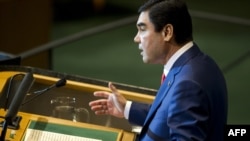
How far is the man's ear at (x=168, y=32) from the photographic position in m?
1.92

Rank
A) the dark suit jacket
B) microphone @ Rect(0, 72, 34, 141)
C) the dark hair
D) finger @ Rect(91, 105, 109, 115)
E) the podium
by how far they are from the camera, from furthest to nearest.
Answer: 1. finger @ Rect(91, 105, 109, 115)
2. the podium
3. microphone @ Rect(0, 72, 34, 141)
4. the dark hair
5. the dark suit jacket

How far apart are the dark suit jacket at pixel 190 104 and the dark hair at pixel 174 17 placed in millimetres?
64

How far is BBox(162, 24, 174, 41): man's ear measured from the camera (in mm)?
1917

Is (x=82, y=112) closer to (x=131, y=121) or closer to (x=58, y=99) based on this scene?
(x=58, y=99)

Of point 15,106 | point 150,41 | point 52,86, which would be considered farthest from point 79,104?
point 150,41

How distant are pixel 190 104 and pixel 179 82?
10cm

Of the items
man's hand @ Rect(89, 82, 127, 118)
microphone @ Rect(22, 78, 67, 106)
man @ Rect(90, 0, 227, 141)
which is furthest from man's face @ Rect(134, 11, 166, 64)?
microphone @ Rect(22, 78, 67, 106)

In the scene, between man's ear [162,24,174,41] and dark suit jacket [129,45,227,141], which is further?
man's ear [162,24,174,41]

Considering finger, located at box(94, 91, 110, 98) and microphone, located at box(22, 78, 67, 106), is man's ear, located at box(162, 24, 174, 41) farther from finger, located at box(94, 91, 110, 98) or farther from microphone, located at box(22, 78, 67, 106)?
microphone, located at box(22, 78, 67, 106)

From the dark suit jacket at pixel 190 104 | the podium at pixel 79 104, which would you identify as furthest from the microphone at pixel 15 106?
the dark suit jacket at pixel 190 104

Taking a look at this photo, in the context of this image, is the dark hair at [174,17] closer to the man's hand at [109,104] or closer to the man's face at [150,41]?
the man's face at [150,41]

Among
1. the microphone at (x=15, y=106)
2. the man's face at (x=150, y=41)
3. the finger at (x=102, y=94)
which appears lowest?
the microphone at (x=15, y=106)

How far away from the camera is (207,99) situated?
181 centimetres

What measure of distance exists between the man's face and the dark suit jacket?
8cm
